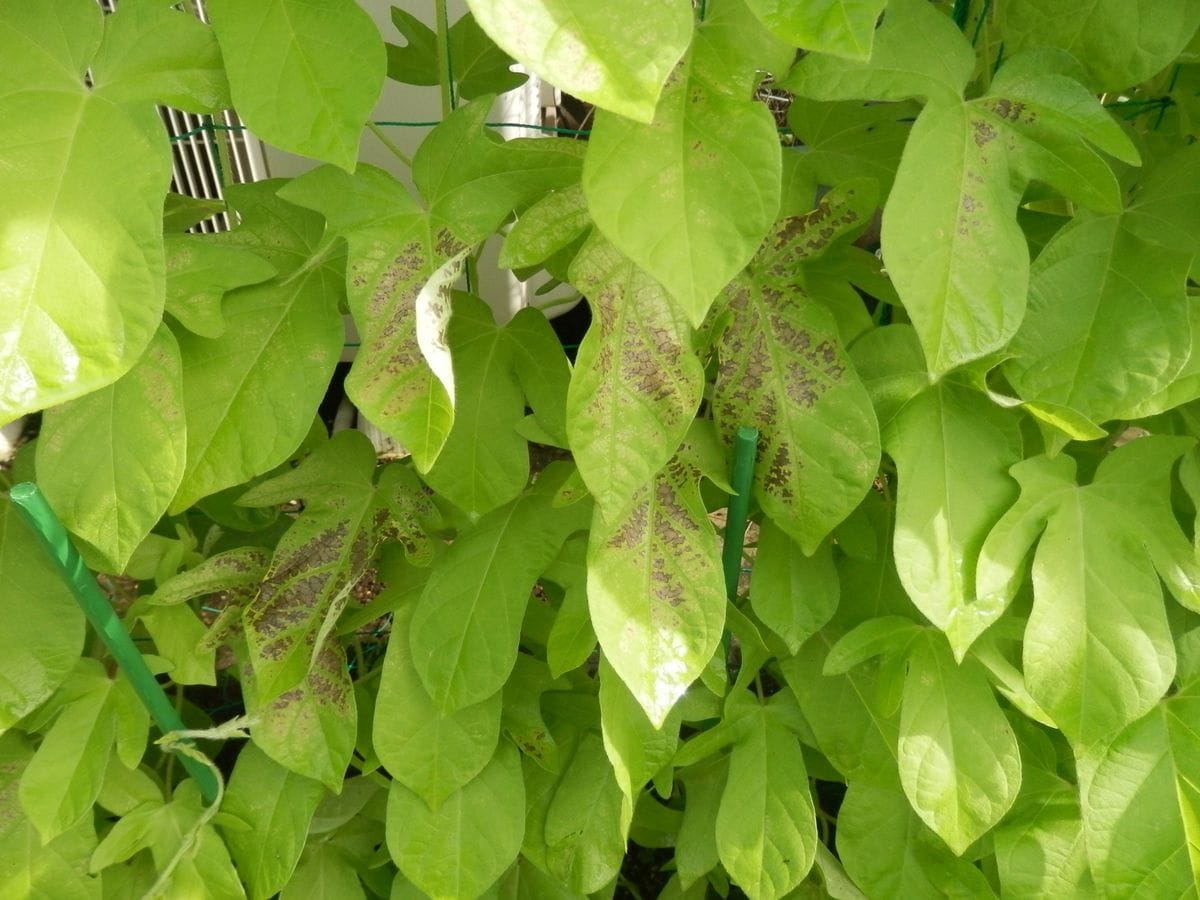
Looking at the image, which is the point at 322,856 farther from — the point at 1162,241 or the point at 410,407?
the point at 1162,241

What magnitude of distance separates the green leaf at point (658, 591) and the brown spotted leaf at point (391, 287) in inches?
6.7

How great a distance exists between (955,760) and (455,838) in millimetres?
503

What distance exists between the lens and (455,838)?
958 millimetres

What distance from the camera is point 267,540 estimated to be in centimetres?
115

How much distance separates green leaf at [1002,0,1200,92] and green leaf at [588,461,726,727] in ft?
1.39

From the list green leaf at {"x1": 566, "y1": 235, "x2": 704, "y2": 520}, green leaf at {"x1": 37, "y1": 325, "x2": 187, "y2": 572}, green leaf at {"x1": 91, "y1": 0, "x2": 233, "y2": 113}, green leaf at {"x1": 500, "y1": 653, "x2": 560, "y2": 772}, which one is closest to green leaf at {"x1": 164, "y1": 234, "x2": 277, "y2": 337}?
green leaf at {"x1": 37, "y1": 325, "x2": 187, "y2": 572}

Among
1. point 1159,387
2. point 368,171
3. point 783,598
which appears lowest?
point 783,598

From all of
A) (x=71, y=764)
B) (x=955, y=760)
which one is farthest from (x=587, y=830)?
(x=71, y=764)

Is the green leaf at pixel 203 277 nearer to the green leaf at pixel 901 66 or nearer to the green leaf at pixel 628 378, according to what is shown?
the green leaf at pixel 628 378

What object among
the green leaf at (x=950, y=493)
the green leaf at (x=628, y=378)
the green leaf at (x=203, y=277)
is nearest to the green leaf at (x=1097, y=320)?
the green leaf at (x=950, y=493)

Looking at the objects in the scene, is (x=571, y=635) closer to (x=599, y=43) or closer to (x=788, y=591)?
(x=788, y=591)

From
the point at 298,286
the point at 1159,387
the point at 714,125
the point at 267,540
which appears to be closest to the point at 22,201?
the point at 298,286

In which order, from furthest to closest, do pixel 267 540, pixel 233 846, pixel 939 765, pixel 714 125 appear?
pixel 267 540 → pixel 233 846 → pixel 939 765 → pixel 714 125

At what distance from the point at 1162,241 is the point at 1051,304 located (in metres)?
0.10
